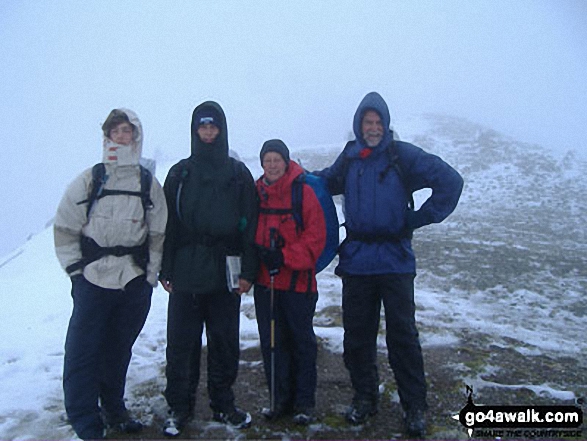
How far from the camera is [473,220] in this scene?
22.0 m

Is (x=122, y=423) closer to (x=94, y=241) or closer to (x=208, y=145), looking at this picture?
(x=94, y=241)

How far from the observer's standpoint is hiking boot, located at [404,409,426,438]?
13.9ft

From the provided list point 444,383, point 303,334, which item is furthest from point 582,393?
point 303,334

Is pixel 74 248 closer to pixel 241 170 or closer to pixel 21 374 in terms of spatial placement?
pixel 241 170

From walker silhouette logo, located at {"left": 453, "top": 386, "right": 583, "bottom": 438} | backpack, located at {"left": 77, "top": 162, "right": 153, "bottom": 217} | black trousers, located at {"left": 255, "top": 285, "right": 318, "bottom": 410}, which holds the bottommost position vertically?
walker silhouette logo, located at {"left": 453, "top": 386, "right": 583, "bottom": 438}

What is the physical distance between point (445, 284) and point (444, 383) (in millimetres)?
5939

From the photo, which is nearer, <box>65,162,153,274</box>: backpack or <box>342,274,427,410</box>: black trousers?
<box>65,162,153,274</box>: backpack

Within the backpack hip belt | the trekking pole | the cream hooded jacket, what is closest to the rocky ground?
the trekking pole

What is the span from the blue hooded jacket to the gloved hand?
0.76 metres

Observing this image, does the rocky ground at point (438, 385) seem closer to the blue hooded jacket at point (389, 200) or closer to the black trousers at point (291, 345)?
the black trousers at point (291, 345)

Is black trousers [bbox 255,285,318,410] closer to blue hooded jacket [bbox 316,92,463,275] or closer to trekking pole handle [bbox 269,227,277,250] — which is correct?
trekking pole handle [bbox 269,227,277,250]

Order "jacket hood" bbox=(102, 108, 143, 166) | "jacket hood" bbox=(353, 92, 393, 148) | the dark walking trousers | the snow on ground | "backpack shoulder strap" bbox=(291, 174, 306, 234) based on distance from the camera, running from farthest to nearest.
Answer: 1. the snow on ground
2. "jacket hood" bbox=(353, 92, 393, 148)
3. "backpack shoulder strap" bbox=(291, 174, 306, 234)
4. "jacket hood" bbox=(102, 108, 143, 166)
5. the dark walking trousers

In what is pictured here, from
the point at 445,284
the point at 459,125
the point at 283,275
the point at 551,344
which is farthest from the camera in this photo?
the point at 459,125

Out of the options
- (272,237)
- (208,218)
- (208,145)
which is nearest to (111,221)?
(208,218)
